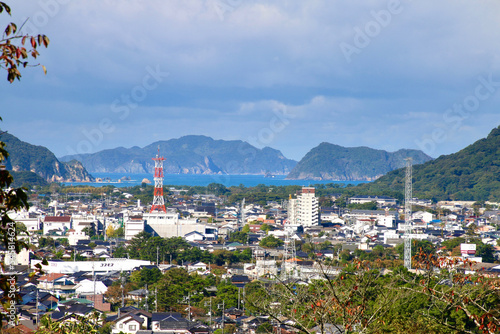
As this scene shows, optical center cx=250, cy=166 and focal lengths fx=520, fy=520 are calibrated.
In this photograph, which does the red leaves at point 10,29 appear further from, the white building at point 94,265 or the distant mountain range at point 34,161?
the distant mountain range at point 34,161

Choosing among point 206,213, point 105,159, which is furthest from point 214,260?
point 105,159

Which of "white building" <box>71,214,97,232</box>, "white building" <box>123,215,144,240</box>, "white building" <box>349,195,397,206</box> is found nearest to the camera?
"white building" <box>123,215,144,240</box>

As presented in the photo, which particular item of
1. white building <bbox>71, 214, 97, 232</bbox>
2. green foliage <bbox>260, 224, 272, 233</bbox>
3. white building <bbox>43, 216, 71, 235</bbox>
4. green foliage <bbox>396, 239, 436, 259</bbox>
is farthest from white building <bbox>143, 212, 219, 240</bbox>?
green foliage <bbox>396, 239, 436, 259</bbox>

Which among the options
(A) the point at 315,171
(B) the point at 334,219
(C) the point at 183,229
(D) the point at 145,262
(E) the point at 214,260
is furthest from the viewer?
(A) the point at 315,171

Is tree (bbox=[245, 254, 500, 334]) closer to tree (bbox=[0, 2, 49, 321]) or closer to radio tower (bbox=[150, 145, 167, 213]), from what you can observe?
tree (bbox=[0, 2, 49, 321])

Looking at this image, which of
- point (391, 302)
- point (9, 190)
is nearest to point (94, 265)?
point (391, 302)

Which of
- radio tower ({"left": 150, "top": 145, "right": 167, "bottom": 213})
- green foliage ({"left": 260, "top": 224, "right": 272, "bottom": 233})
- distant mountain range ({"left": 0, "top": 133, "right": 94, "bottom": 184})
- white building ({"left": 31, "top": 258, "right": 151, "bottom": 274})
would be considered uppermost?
distant mountain range ({"left": 0, "top": 133, "right": 94, "bottom": 184})

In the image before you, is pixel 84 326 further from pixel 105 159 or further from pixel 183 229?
pixel 105 159
